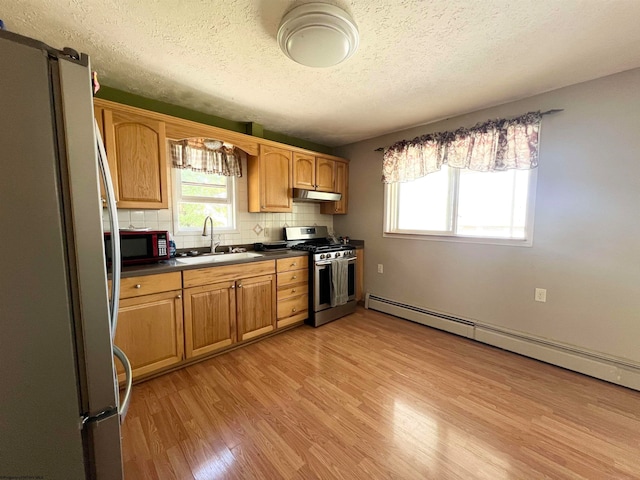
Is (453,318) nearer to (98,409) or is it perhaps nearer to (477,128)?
(477,128)

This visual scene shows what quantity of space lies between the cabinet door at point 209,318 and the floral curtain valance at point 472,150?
2367 mm

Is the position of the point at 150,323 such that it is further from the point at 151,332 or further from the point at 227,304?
the point at 227,304

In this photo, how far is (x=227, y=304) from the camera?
2352 millimetres

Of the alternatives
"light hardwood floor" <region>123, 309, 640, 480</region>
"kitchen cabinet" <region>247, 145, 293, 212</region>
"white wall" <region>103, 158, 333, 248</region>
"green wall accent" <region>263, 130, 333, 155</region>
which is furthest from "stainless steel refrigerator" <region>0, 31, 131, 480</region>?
"green wall accent" <region>263, 130, 333, 155</region>

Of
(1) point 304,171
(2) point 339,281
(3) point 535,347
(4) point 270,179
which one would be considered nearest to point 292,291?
(2) point 339,281

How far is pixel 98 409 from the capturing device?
78cm

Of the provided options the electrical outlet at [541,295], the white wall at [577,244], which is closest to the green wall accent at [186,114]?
the white wall at [577,244]

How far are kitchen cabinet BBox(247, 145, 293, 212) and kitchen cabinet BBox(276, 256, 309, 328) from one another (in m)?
0.71

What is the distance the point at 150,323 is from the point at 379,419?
177cm

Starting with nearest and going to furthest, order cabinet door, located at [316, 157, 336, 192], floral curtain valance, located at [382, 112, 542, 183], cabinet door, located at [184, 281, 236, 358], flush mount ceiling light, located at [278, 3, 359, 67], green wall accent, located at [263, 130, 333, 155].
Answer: flush mount ceiling light, located at [278, 3, 359, 67], cabinet door, located at [184, 281, 236, 358], floral curtain valance, located at [382, 112, 542, 183], green wall accent, located at [263, 130, 333, 155], cabinet door, located at [316, 157, 336, 192]

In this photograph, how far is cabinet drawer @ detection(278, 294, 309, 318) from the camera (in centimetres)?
280

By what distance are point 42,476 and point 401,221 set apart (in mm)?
3353

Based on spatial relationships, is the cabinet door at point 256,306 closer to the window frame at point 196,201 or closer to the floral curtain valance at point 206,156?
the window frame at point 196,201

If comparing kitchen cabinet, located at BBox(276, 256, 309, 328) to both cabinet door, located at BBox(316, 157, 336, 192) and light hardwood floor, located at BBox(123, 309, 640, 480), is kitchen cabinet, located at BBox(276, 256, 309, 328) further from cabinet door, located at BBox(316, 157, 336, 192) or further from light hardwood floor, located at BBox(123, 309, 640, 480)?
cabinet door, located at BBox(316, 157, 336, 192)
